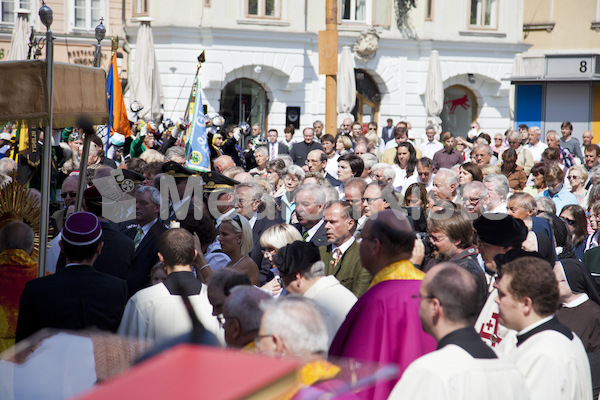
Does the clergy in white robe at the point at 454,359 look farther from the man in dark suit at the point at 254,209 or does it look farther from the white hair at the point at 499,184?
the white hair at the point at 499,184

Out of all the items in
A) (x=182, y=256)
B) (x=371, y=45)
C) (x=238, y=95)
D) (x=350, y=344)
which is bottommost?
(x=350, y=344)

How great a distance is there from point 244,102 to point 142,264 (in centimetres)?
2007

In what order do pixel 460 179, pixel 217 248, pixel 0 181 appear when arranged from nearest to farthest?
pixel 217 248 → pixel 0 181 → pixel 460 179

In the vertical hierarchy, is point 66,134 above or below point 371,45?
Result: below

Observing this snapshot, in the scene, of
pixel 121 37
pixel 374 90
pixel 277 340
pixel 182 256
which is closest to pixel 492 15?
pixel 374 90

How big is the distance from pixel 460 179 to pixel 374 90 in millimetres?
19382

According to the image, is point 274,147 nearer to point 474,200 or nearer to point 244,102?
point 244,102

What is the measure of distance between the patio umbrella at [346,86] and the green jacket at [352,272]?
1822 centimetres

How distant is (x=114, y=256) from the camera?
5359 millimetres

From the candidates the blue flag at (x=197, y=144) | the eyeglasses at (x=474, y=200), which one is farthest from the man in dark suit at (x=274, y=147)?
the eyeglasses at (x=474, y=200)

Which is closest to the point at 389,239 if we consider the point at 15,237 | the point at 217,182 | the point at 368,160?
the point at 15,237

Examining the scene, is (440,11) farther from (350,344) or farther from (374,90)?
(350,344)

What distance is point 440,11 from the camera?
27.0 metres

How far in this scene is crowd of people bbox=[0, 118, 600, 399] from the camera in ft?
9.10
